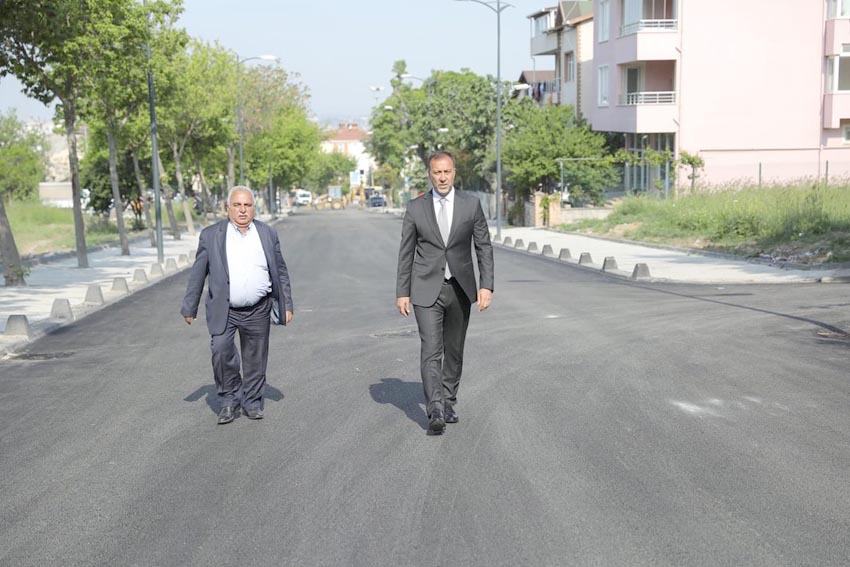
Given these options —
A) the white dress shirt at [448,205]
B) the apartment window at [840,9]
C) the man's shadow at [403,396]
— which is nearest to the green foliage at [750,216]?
the apartment window at [840,9]

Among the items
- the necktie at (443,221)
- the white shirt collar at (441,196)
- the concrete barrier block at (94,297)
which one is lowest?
the concrete barrier block at (94,297)

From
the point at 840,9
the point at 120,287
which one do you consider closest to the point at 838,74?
the point at 840,9

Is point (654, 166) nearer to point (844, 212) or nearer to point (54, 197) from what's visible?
point (844, 212)

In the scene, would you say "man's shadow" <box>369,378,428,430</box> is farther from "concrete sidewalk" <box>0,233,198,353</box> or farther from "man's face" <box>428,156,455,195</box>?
"concrete sidewalk" <box>0,233,198,353</box>

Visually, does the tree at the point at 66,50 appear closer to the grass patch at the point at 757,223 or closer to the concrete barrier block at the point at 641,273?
the concrete barrier block at the point at 641,273

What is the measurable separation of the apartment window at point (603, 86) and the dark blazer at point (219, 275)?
4282cm

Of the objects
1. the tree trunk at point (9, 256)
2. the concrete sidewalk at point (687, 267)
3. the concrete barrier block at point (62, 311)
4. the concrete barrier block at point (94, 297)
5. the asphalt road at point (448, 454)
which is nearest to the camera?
the asphalt road at point (448, 454)

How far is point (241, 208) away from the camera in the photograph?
8.19 meters

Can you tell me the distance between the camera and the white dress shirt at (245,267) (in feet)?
27.0

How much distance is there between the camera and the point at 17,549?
542cm

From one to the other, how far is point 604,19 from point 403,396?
4358cm

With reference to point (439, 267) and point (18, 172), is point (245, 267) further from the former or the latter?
point (18, 172)

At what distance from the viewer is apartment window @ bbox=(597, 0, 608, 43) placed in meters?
49.3

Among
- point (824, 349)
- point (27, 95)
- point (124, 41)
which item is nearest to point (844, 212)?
point (824, 349)
